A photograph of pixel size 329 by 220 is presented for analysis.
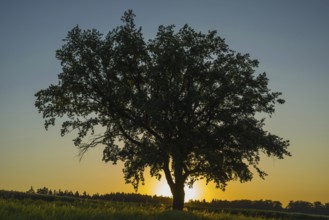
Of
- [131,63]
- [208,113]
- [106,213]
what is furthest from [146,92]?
[106,213]

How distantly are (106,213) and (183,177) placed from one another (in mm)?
27289

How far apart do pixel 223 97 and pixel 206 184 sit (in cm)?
855

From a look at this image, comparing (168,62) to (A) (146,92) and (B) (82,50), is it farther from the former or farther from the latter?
(B) (82,50)

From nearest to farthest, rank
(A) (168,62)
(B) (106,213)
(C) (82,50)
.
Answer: (B) (106,213)
(A) (168,62)
(C) (82,50)

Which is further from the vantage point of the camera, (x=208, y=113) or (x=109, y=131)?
(x=109, y=131)

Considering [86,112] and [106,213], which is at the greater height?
[86,112]

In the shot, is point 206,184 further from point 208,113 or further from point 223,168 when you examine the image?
point 208,113

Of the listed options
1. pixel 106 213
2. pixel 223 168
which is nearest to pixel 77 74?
pixel 223 168

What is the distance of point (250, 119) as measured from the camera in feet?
147

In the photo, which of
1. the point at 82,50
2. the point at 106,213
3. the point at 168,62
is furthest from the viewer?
the point at 82,50

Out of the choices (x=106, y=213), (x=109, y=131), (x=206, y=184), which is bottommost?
(x=106, y=213)

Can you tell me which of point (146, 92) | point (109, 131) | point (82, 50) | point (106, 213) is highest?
point (82, 50)

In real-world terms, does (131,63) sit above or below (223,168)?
above

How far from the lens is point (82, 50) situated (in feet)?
151
